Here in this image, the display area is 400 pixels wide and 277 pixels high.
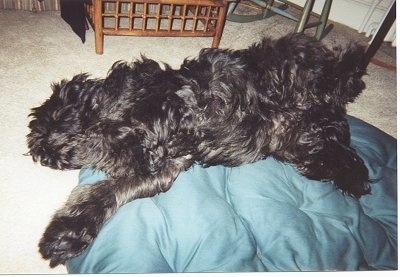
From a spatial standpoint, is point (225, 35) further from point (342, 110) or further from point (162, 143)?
point (162, 143)

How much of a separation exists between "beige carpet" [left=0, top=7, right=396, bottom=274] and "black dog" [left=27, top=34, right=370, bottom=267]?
0.17 metres

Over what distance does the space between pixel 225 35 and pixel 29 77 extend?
209 cm

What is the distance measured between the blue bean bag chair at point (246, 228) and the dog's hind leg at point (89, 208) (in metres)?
0.04

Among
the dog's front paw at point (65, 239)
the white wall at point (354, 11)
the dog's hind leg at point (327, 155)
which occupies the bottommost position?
the dog's front paw at point (65, 239)

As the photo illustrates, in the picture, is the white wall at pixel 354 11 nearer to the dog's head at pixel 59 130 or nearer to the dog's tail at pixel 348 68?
the dog's tail at pixel 348 68

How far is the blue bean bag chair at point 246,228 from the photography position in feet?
4.44

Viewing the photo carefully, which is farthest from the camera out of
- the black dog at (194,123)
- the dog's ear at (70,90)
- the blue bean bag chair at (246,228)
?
the dog's ear at (70,90)

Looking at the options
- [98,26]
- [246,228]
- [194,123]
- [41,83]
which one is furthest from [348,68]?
[41,83]

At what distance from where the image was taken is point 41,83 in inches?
92.5

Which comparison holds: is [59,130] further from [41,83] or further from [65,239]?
[41,83]

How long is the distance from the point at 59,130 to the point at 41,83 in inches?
38.1

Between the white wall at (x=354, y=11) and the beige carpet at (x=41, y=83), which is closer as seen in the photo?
the beige carpet at (x=41, y=83)

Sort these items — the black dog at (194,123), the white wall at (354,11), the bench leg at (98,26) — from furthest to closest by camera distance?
the white wall at (354,11) < the bench leg at (98,26) < the black dog at (194,123)

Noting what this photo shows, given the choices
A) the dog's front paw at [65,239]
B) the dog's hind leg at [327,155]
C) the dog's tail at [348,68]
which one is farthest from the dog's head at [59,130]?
the dog's tail at [348,68]
